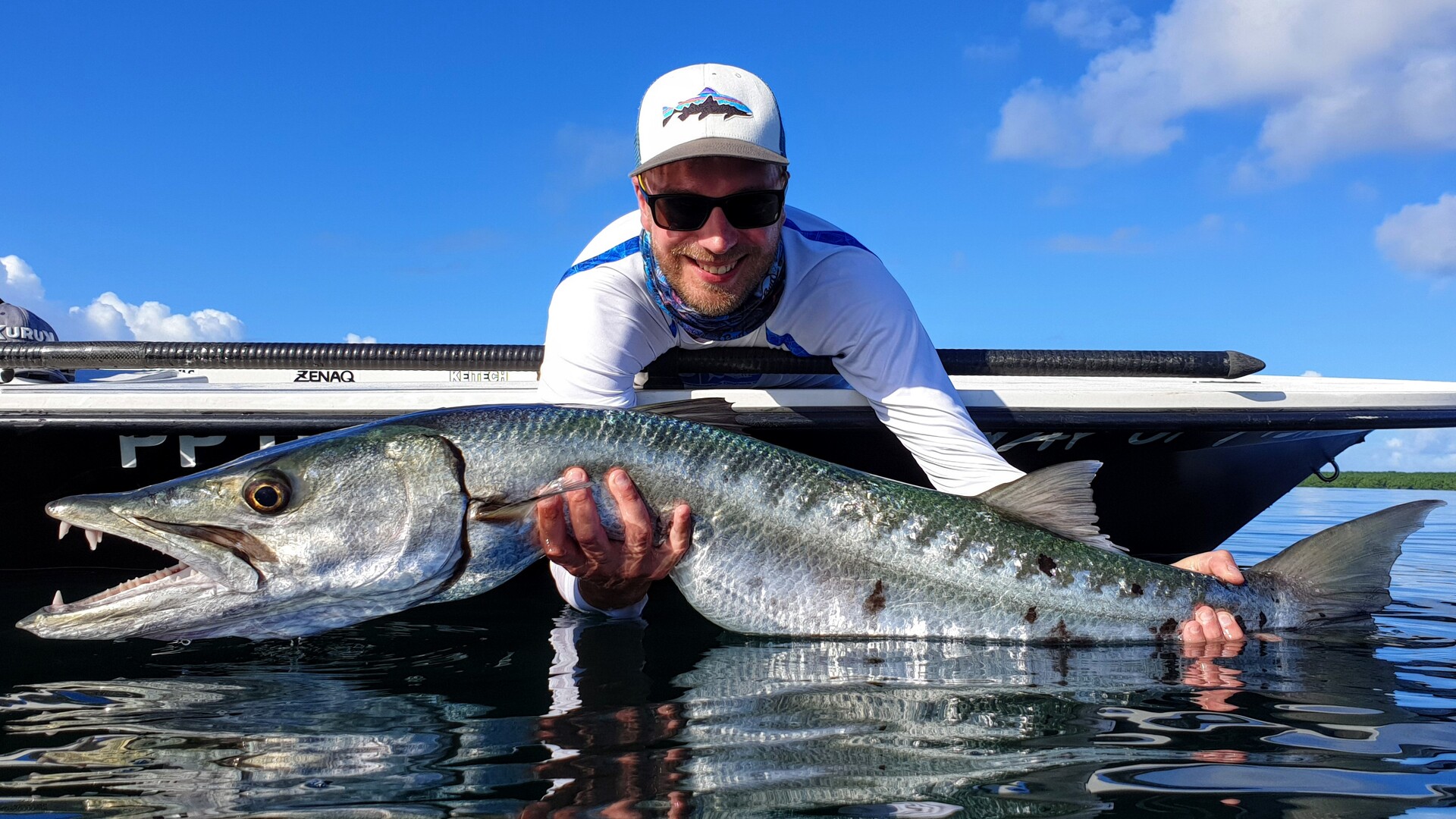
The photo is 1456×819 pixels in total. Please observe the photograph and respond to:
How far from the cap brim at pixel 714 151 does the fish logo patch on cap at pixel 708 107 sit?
4.6 inches

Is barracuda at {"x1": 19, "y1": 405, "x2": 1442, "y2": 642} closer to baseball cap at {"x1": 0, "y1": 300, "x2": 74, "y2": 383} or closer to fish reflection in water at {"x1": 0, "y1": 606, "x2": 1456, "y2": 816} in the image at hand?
fish reflection in water at {"x1": 0, "y1": 606, "x2": 1456, "y2": 816}

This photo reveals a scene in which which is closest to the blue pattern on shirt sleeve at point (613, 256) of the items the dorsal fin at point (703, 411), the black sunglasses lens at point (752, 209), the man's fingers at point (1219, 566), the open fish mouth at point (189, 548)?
the black sunglasses lens at point (752, 209)

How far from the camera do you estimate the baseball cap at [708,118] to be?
3406 millimetres

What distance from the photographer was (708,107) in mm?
3469

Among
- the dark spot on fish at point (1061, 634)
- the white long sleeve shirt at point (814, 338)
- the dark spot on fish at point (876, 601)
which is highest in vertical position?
the white long sleeve shirt at point (814, 338)

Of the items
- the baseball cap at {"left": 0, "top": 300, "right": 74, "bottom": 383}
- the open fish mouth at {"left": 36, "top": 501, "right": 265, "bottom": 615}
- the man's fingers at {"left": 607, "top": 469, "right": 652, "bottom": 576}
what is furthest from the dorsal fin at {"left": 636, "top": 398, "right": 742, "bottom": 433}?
the baseball cap at {"left": 0, "top": 300, "right": 74, "bottom": 383}

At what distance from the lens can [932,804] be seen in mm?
1706

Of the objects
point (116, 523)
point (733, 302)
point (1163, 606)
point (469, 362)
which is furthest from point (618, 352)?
point (1163, 606)

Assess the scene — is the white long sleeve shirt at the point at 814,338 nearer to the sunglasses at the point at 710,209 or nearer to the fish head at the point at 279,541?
the sunglasses at the point at 710,209

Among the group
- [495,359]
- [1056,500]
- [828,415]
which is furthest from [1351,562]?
[495,359]

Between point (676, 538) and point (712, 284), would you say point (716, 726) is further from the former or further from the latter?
point (712, 284)

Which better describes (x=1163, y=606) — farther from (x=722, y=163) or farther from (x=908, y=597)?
(x=722, y=163)

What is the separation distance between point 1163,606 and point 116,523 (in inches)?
122

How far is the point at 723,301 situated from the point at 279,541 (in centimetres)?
176
